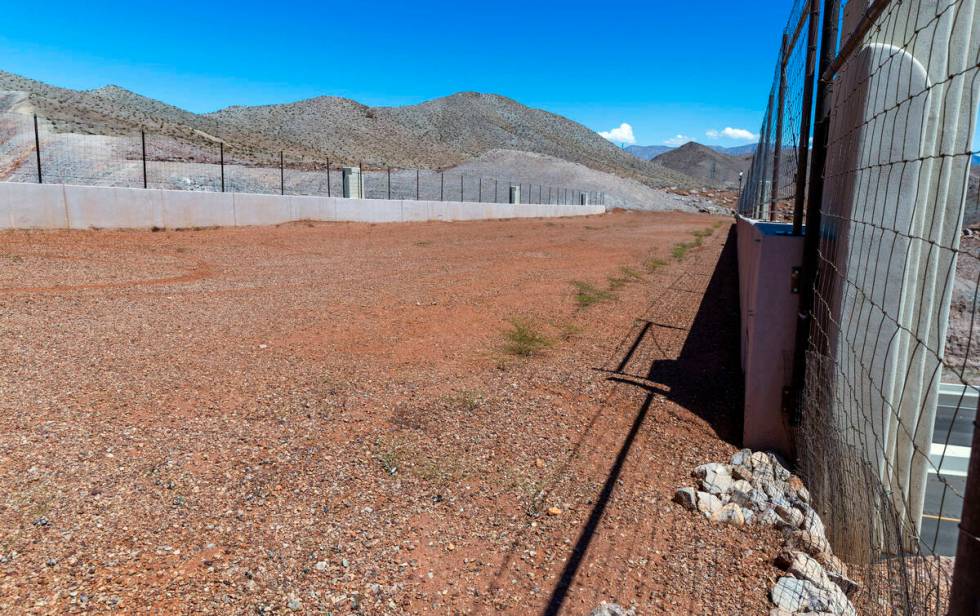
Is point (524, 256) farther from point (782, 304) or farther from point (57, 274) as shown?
point (782, 304)

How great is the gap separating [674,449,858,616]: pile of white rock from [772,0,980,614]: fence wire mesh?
14 centimetres

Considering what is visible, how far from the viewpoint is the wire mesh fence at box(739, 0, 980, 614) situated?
3.21 m

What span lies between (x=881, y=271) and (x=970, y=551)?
2468 millimetres

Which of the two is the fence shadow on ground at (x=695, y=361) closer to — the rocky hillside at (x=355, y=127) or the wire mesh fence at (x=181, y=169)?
the wire mesh fence at (x=181, y=169)

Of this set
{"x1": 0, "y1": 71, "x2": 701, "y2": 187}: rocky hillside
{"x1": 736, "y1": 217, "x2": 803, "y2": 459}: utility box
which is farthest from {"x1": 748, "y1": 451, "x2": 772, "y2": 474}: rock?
{"x1": 0, "y1": 71, "x2": 701, "y2": 187}: rocky hillside

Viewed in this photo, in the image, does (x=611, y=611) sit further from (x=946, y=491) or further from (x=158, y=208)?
(x=158, y=208)

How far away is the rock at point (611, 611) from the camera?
2543mm

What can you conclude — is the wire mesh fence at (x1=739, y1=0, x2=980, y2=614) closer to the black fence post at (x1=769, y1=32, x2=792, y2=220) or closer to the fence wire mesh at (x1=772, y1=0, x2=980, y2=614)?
the fence wire mesh at (x1=772, y1=0, x2=980, y2=614)

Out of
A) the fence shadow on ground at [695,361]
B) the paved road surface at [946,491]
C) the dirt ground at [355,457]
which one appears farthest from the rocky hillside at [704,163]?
the dirt ground at [355,457]

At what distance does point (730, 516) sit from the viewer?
3.37m

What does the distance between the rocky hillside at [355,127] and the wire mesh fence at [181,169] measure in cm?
246

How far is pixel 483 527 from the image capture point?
3152mm

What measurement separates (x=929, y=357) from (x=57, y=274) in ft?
32.9

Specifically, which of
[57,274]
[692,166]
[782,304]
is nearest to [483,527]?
[782,304]
